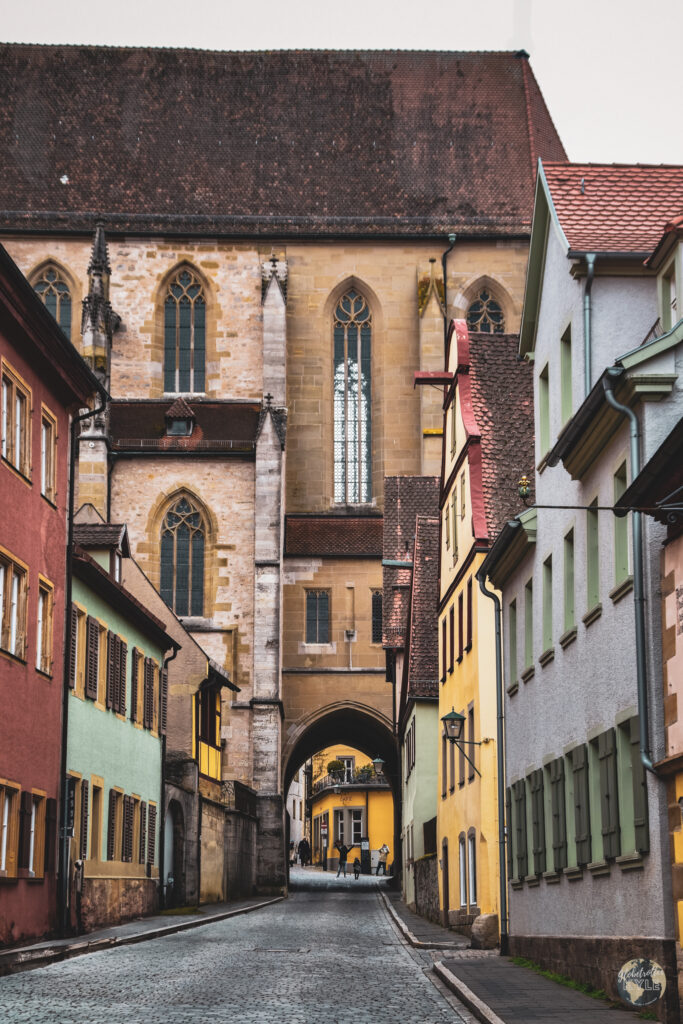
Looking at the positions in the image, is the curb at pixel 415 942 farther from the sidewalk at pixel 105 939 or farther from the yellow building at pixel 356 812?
the yellow building at pixel 356 812

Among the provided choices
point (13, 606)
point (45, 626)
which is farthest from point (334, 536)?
point (13, 606)

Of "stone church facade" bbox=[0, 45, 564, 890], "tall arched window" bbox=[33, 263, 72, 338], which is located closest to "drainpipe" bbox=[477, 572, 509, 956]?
"stone church facade" bbox=[0, 45, 564, 890]

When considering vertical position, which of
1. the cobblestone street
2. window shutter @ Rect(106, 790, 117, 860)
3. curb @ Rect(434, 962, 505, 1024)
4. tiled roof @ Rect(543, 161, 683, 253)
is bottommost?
the cobblestone street

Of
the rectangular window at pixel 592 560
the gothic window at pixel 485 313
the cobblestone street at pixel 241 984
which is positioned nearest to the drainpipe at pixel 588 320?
the rectangular window at pixel 592 560

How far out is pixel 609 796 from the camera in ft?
45.0

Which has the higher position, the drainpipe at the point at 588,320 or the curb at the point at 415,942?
the drainpipe at the point at 588,320

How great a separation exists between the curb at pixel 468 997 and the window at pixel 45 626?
786cm

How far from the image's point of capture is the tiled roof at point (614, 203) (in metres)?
15.7

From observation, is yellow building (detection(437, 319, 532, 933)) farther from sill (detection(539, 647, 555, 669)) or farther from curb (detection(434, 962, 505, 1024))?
curb (detection(434, 962, 505, 1024))

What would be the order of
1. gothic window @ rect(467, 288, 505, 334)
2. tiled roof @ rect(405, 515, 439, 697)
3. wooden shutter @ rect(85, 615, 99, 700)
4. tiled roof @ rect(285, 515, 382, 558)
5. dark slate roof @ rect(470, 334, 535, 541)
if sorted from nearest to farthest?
dark slate roof @ rect(470, 334, 535, 541) < wooden shutter @ rect(85, 615, 99, 700) < tiled roof @ rect(405, 515, 439, 697) < tiled roof @ rect(285, 515, 382, 558) < gothic window @ rect(467, 288, 505, 334)

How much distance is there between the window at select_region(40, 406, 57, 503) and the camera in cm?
2239

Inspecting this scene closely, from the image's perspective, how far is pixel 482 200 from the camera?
5700 centimetres

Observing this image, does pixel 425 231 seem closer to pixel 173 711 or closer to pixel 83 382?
pixel 173 711
